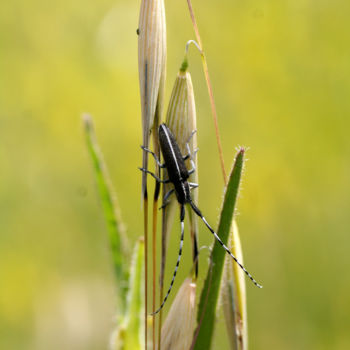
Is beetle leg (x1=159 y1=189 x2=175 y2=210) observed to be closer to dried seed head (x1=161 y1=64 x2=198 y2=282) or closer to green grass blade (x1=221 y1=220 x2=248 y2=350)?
dried seed head (x1=161 y1=64 x2=198 y2=282)

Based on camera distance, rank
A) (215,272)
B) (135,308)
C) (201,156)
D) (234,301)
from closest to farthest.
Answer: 1. (215,272)
2. (234,301)
3. (135,308)
4. (201,156)

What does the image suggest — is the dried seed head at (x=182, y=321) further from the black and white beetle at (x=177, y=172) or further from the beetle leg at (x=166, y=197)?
the beetle leg at (x=166, y=197)

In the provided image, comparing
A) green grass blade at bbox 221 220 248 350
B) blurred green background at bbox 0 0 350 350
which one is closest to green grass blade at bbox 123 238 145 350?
green grass blade at bbox 221 220 248 350

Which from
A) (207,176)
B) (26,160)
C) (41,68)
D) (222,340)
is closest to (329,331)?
(222,340)

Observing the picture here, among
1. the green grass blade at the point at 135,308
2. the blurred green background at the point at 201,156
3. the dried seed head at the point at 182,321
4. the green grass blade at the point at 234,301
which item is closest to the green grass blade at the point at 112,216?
the green grass blade at the point at 135,308

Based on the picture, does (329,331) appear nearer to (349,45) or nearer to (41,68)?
(349,45)

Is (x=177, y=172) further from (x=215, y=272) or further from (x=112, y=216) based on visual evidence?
(x=215, y=272)

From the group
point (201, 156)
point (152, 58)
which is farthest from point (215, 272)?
point (201, 156)
